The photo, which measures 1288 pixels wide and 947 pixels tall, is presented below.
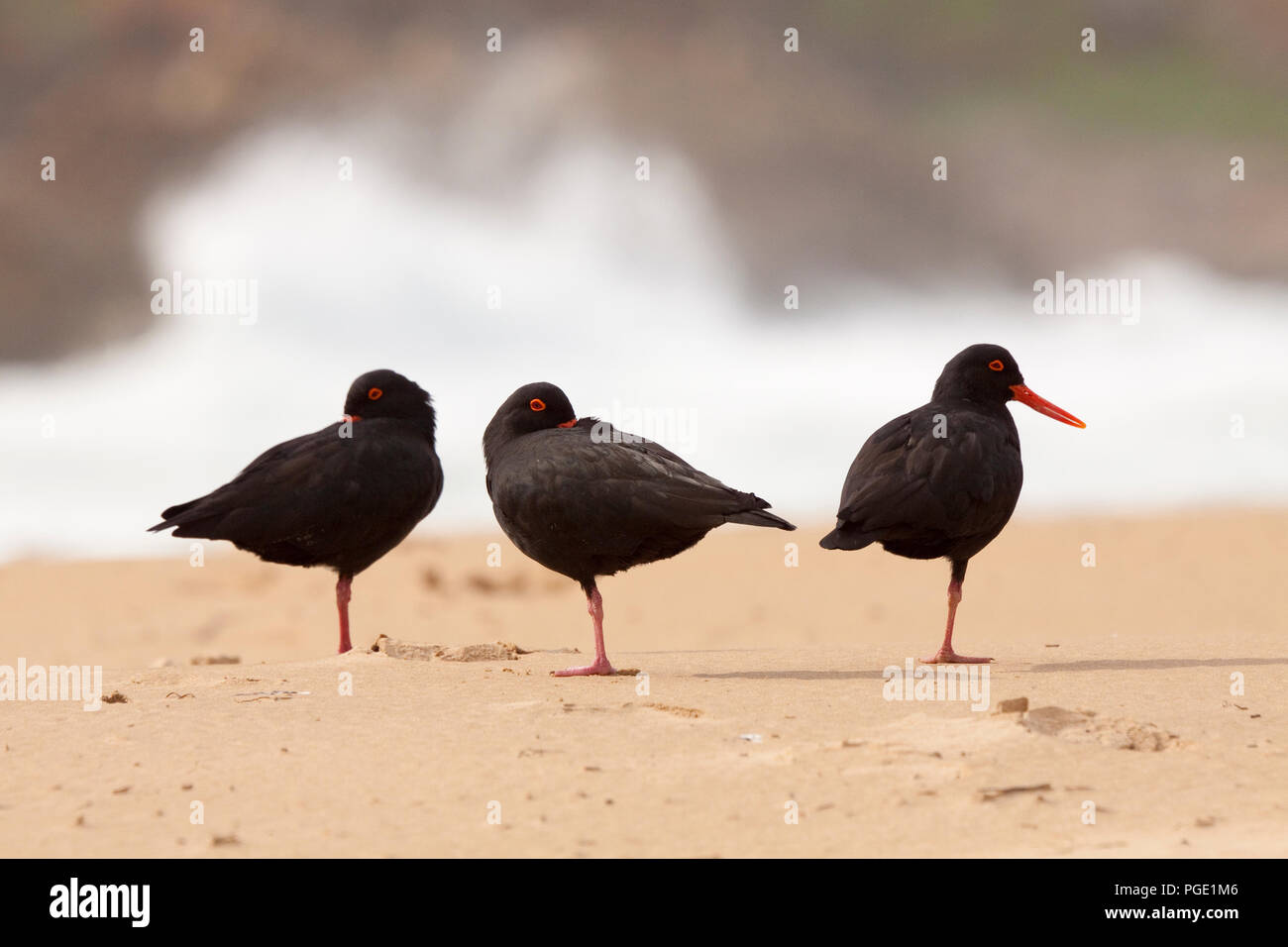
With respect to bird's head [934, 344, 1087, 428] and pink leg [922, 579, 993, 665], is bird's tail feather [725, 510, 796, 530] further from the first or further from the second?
bird's head [934, 344, 1087, 428]

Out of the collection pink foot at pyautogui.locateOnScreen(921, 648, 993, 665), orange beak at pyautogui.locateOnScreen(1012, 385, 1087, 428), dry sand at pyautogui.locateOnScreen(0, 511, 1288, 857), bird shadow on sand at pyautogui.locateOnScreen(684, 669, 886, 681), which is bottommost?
dry sand at pyautogui.locateOnScreen(0, 511, 1288, 857)

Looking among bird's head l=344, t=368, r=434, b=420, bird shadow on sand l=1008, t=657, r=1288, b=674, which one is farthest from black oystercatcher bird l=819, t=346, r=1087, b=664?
bird's head l=344, t=368, r=434, b=420

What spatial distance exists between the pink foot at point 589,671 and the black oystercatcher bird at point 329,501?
2369 millimetres

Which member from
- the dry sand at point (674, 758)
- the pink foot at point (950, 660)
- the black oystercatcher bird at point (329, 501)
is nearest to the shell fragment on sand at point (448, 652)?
the dry sand at point (674, 758)

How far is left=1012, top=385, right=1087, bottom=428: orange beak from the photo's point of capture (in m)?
11.1

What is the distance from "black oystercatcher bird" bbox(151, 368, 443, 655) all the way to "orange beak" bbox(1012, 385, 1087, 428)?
4.58 metres

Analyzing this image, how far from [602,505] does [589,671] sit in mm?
1090

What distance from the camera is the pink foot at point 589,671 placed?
9375mm

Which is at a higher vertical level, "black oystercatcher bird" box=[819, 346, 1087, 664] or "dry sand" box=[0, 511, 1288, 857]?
"black oystercatcher bird" box=[819, 346, 1087, 664]

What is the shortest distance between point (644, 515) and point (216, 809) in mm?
3652

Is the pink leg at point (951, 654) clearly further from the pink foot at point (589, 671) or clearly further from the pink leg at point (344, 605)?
the pink leg at point (344, 605)

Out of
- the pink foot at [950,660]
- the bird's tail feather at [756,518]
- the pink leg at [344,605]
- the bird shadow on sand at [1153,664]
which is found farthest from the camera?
the pink leg at [344,605]

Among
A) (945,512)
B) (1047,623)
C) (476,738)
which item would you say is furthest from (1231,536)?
(476,738)

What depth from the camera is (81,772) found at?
22.9 ft
